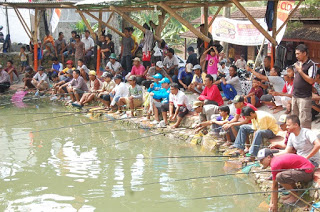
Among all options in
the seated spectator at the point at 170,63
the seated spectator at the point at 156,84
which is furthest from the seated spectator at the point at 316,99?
the seated spectator at the point at 170,63

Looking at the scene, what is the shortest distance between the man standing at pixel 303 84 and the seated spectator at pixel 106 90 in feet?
22.7

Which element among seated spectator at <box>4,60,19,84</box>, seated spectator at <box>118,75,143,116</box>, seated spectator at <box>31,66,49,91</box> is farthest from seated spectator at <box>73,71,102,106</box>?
seated spectator at <box>4,60,19,84</box>

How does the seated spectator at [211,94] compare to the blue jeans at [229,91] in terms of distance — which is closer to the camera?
the seated spectator at [211,94]


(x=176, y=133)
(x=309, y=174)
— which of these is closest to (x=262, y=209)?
(x=309, y=174)

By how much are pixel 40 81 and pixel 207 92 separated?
7523 mm

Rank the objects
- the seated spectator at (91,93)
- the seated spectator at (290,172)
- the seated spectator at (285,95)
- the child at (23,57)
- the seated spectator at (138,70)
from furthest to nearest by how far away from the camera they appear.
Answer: the child at (23,57), the seated spectator at (91,93), the seated spectator at (138,70), the seated spectator at (285,95), the seated spectator at (290,172)

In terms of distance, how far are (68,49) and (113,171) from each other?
11.5 meters

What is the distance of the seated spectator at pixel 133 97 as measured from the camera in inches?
503

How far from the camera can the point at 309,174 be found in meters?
6.27

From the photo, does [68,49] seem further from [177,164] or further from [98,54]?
[177,164]

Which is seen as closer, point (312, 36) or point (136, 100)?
point (136, 100)

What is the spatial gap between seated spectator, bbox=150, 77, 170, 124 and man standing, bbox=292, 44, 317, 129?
13.6 feet

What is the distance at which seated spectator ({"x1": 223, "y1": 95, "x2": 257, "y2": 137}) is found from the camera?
874 centimetres

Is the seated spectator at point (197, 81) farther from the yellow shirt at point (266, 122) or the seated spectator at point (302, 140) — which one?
the seated spectator at point (302, 140)
